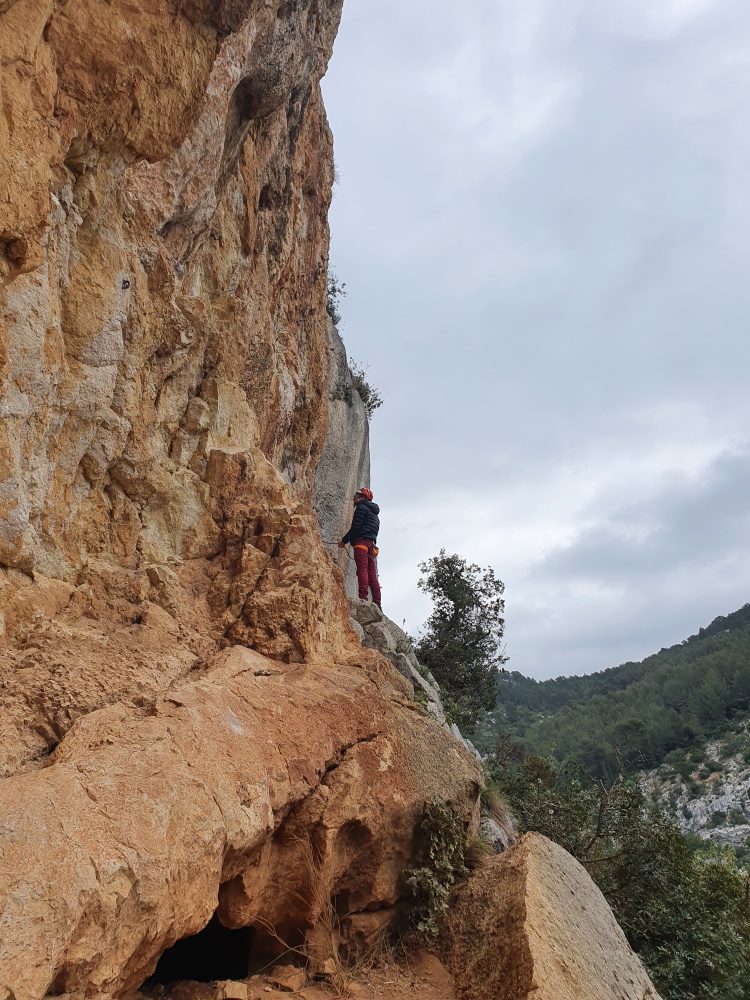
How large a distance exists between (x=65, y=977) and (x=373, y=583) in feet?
36.7

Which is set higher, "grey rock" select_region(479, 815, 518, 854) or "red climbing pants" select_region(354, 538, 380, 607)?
"red climbing pants" select_region(354, 538, 380, 607)

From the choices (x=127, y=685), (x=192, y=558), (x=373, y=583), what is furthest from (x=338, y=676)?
(x=373, y=583)

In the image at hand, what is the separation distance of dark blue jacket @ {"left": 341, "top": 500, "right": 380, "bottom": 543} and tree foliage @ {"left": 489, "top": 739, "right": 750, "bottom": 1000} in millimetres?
5915

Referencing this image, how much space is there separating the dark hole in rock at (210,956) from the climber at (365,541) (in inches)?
318

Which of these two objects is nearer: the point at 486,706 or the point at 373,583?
the point at 373,583

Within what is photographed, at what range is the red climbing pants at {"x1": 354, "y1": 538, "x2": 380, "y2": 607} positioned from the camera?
1387cm

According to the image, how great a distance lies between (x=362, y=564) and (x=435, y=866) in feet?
27.0

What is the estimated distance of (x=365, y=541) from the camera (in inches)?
545

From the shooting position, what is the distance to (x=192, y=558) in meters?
6.55

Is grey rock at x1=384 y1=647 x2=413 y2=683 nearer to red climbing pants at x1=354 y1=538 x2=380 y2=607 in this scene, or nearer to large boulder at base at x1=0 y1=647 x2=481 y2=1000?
red climbing pants at x1=354 y1=538 x2=380 y2=607

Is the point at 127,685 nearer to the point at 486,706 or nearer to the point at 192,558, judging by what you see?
the point at 192,558

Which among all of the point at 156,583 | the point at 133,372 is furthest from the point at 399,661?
the point at 133,372

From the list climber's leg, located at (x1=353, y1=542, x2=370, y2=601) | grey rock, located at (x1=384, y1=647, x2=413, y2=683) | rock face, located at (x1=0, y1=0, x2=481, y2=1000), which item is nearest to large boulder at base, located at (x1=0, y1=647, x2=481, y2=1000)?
rock face, located at (x1=0, y1=0, x2=481, y2=1000)

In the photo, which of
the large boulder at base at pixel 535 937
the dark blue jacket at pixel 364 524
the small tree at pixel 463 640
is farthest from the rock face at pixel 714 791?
the large boulder at base at pixel 535 937
